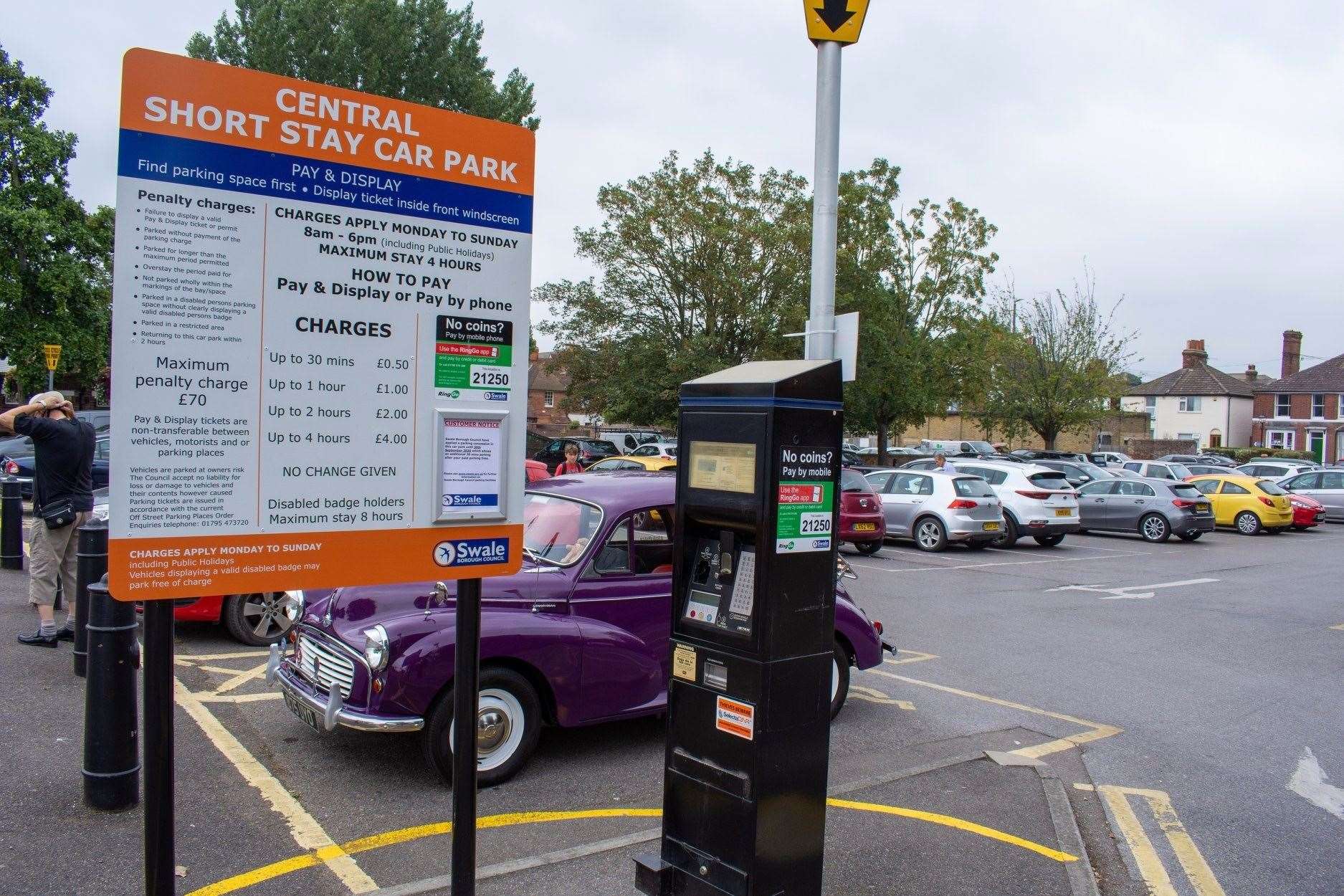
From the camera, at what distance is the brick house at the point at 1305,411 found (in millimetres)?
59906

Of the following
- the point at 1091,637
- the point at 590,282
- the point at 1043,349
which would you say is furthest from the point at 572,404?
the point at 1091,637

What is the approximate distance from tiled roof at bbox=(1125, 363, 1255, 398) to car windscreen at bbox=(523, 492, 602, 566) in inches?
2626

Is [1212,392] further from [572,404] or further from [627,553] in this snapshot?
[627,553]

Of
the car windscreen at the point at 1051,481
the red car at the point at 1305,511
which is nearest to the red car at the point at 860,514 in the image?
the car windscreen at the point at 1051,481

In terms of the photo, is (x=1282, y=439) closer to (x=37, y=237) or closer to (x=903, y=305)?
(x=903, y=305)

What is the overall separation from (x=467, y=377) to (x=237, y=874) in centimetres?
247

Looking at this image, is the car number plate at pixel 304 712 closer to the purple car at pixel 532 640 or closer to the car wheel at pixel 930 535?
the purple car at pixel 532 640

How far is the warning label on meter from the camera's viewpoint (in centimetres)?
314

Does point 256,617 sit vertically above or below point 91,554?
below

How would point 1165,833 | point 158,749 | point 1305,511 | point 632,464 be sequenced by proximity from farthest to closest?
point 1305,511 → point 632,464 → point 1165,833 → point 158,749

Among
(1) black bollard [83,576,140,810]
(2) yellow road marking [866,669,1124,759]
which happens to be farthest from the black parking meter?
(2) yellow road marking [866,669,1124,759]

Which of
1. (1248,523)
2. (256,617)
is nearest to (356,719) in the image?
(256,617)

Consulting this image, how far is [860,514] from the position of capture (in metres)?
16.9

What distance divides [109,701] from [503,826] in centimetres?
192
